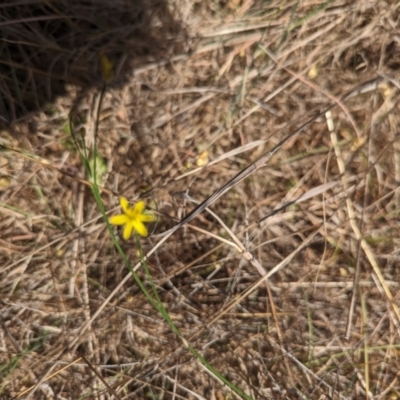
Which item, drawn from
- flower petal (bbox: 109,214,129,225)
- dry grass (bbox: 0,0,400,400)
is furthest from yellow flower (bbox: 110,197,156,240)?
dry grass (bbox: 0,0,400,400)

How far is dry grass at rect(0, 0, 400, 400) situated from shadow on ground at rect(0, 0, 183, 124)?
0.01m

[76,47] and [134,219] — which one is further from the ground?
[76,47]

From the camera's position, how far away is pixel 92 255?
190 cm

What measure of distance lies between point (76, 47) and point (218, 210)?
0.87 meters

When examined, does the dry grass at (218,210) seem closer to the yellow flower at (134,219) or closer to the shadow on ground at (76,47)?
the shadow on ground at (76,47)

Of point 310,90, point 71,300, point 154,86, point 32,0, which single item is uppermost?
point 32,0

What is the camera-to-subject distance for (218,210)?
1913 mm

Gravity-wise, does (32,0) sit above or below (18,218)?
above

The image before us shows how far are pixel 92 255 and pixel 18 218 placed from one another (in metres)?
0.34

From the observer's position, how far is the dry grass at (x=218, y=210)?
1.86 metres

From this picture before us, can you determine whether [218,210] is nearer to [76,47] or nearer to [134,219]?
[134,219]

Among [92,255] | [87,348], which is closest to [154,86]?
[92,255]

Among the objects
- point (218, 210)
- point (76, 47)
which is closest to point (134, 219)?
point (218, 210)

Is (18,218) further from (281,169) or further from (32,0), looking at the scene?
Result: (281,169)
